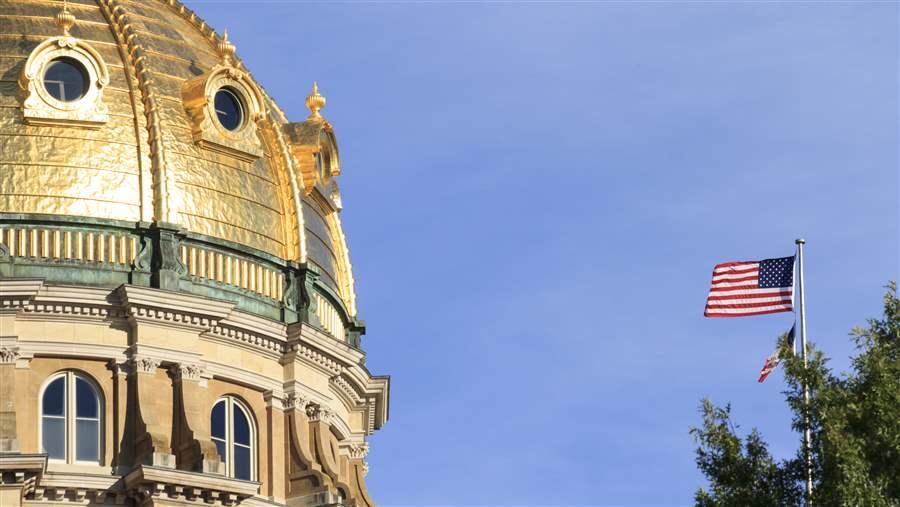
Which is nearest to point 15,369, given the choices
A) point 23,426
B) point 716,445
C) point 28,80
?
point 23,426

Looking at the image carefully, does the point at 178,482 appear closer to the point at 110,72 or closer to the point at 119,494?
the point at 119,494

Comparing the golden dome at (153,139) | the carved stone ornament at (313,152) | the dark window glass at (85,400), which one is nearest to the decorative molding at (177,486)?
the dark window glass at (85,400)

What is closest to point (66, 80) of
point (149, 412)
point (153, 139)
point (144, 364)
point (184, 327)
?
point (153, 139)

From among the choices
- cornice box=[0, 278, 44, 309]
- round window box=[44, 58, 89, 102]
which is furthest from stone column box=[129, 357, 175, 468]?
round window box=[44, 58, 89, 102]

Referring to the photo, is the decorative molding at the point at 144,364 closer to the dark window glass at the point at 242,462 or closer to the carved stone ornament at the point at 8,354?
the carved stone ornament at the point at 8,354

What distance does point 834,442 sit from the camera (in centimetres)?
4838

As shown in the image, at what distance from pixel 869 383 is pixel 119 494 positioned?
1834 centimetres

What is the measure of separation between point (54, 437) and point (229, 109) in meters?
9.54

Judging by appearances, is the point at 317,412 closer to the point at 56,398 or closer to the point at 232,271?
the point at 232,271

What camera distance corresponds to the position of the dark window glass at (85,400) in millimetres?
62812

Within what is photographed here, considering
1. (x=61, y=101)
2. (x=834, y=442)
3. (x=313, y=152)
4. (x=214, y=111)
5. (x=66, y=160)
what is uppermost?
(x=214, y=111)

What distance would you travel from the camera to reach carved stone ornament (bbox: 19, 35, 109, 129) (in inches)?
2559

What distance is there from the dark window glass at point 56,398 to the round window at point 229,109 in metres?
7.81

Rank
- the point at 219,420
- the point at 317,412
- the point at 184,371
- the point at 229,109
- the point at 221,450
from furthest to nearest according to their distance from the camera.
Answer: the point at 229,109
the point at 317,412
the point at 219,420
the point at 221,450
the point at 184,371
